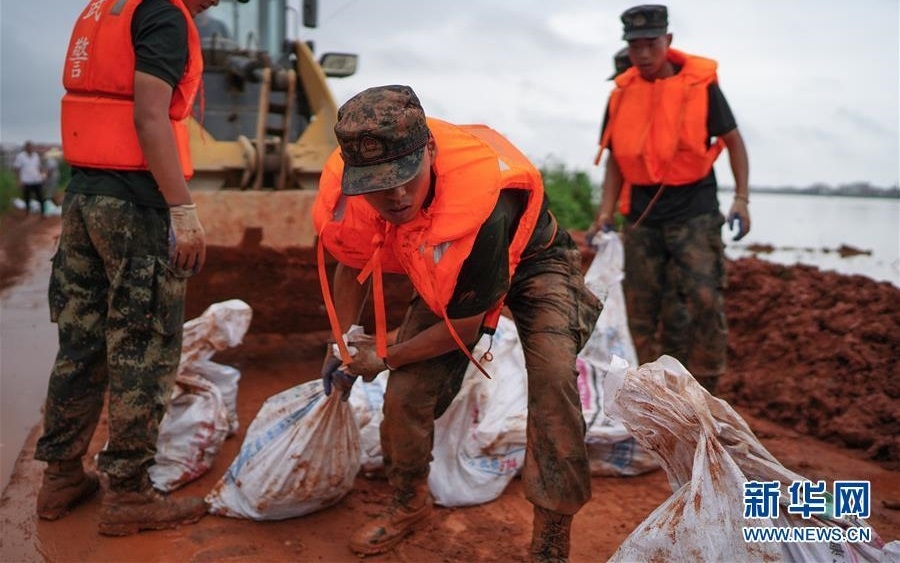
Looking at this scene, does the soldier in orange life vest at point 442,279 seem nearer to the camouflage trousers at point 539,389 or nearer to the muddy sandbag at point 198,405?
the camouflage trousers at point 539,389

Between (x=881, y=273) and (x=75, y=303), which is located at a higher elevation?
(x=75, y=303)

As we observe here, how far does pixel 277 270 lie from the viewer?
14.5 ft

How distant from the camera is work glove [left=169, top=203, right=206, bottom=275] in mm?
2818

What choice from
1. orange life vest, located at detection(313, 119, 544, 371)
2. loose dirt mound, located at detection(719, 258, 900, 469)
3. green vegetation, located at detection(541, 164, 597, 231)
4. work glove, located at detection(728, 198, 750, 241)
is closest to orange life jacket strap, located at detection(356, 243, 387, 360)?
orange life vest, located at detection(313, 119, 544, 371)

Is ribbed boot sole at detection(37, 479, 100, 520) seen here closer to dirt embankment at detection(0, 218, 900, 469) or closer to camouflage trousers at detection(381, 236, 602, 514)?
camouflage trousers at detection(381, 236, 602, 514)

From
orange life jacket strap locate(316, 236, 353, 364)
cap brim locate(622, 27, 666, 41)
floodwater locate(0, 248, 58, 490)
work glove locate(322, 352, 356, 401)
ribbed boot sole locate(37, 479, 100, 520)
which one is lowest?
floodwater locate(0, 248, 58, 490)

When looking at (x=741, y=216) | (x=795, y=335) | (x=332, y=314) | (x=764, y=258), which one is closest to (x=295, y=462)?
(x=332, y=314)

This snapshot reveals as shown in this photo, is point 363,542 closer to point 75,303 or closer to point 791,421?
point 75,303

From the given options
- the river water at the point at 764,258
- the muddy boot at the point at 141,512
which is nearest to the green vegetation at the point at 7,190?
the river water at the point at 764,258

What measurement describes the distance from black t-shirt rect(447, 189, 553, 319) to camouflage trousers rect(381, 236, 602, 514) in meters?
0.29

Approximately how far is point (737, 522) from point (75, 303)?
89.9 inches

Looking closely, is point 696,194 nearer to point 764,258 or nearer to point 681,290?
point 681,290

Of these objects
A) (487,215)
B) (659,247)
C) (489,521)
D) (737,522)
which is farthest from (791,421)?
(487,215)

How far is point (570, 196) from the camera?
12.4 metres
